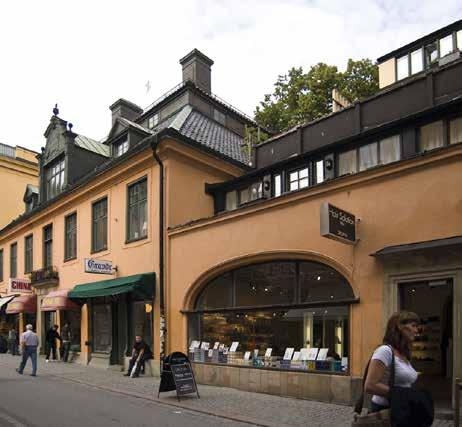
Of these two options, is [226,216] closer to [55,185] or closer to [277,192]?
[277,192]

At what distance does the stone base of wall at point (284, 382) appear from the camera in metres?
10.3

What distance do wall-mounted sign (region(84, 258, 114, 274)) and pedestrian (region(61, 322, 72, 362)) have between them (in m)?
4.75

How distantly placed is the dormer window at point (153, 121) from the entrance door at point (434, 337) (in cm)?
1480

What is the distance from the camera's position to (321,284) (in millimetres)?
11461

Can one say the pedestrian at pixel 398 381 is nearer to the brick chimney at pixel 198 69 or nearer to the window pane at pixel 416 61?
the window pane at pixel 416 61

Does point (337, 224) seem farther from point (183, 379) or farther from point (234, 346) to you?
point (234, 346)

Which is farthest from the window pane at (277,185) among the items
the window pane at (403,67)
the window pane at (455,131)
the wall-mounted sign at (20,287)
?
the wall-mounted sign at (20,287)

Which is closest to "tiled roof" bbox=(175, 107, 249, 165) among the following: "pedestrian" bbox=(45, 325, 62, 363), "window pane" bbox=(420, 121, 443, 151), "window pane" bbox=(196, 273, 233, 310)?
"window pane" bbox=(196, 273, 233, 310)

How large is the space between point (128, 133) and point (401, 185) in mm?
11975

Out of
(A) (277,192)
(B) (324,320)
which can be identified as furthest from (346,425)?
(A) (277,192)

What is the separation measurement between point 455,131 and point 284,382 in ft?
21.3

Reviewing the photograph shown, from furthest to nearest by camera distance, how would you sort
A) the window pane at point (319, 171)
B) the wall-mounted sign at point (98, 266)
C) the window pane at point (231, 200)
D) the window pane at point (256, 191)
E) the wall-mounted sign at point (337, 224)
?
the window pane at point (231, 200), the wall-mounted sign at point (98, 266), the window pane at point (256, 191), the window pane at point (319, 171), the wall-mounted sign at point (337, 224)

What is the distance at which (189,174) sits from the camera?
54.7ft

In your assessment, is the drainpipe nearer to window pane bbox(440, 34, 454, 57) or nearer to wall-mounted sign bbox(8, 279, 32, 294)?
window pane bbox(440, 34, 454, 57)
